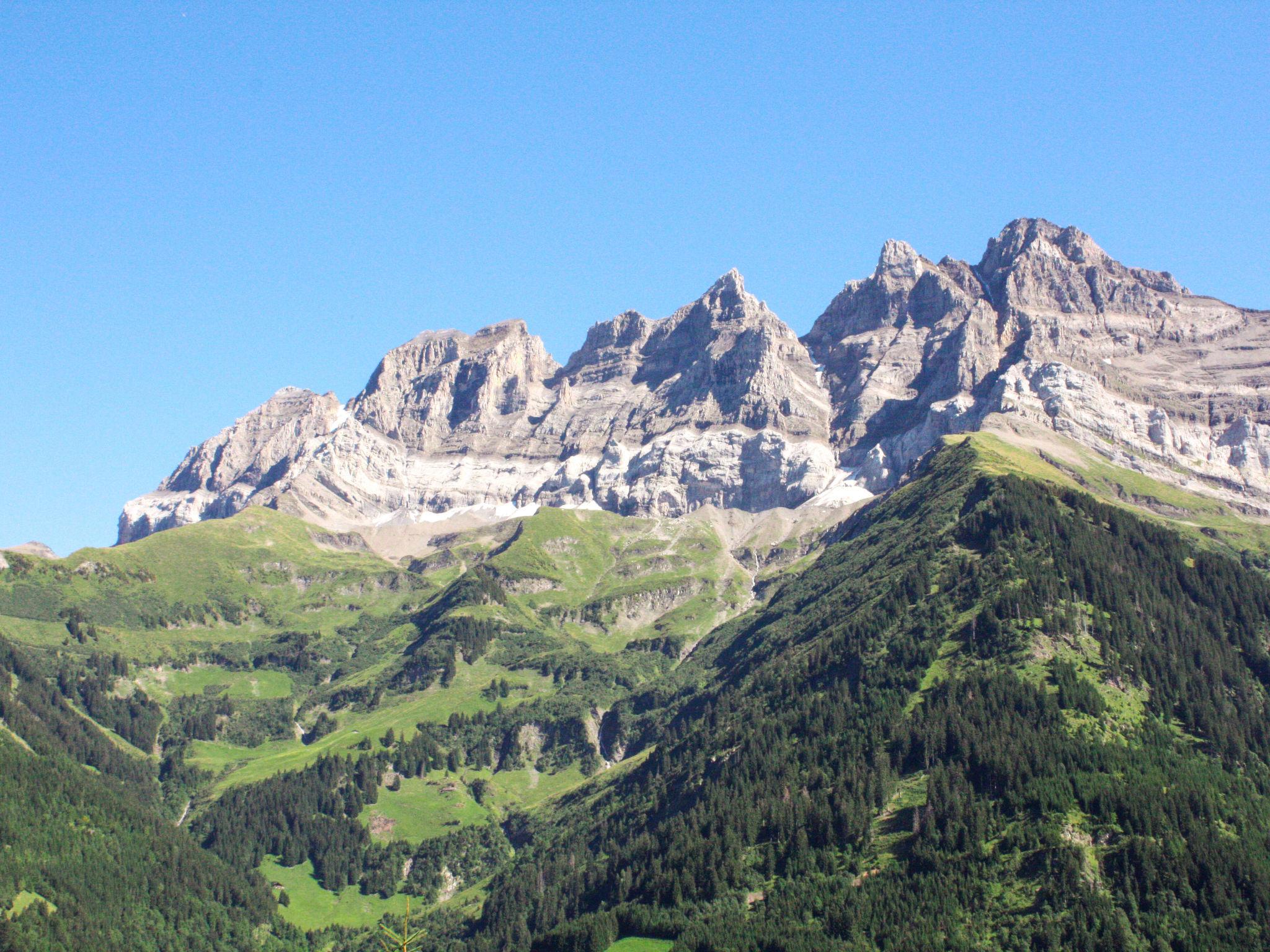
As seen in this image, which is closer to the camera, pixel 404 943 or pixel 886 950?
pixel 404 943

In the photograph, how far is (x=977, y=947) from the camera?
644 feet

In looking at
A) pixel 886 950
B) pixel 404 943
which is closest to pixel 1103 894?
pixel 886 950

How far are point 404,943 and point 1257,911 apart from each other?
537 ft

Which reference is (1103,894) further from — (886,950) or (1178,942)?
(886,950)

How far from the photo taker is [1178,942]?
19012cm

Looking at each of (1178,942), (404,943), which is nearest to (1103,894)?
(1178,942)

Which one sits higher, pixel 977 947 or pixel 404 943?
pixel 404 943

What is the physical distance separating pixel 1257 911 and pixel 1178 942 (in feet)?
46.5

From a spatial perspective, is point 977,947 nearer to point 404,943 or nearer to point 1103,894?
point 1103,894

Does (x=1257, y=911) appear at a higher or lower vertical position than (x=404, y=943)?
lower

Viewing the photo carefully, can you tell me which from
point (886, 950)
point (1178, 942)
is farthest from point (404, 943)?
point (1178, 942)

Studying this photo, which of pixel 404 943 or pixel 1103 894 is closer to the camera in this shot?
pixel 404 943

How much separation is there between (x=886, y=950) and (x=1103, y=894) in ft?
115

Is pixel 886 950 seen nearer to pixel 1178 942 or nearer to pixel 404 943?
pixel 1178 942
